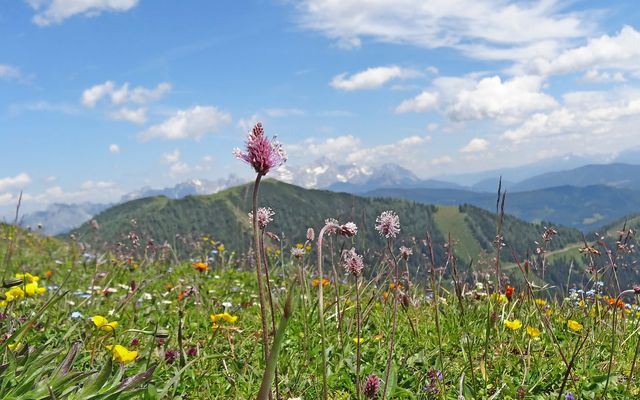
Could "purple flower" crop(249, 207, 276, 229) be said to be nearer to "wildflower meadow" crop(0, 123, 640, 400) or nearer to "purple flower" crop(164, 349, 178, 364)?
"wildflower meadow" crop(0, 123, 640, 400)

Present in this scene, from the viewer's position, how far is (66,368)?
9.95 feet

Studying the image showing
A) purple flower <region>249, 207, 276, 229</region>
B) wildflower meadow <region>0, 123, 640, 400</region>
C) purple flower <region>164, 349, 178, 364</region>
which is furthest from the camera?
purple flower <region>164, 349, 178, 364</region>

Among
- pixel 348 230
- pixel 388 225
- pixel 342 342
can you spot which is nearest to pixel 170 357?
pixel 342 342

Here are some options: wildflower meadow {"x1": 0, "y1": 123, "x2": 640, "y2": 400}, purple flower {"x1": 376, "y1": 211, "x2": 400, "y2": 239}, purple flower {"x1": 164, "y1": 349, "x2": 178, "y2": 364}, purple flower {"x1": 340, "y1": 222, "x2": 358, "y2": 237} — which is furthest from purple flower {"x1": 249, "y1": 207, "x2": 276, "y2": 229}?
purple flower {"x1": 164, "y1": 349, "x2": 178, "y2": 364}

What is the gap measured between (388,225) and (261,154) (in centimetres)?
99

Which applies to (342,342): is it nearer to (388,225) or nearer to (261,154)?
(388,225)

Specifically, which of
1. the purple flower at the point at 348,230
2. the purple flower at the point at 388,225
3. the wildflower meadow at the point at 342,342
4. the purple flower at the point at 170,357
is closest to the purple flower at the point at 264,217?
the wildflower meadow at the point at 342,342

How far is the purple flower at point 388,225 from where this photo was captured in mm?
2680

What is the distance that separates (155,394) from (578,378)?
10.2 ft

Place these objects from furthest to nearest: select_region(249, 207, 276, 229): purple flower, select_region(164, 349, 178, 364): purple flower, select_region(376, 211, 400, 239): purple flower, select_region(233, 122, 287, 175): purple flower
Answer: select_region(164, 349, 178, 364): purple flower < select_region(376, 211, 400, 239): purple flower < select_region(249, 207, 276, 229): purple flower < select_region(233, 122, 287, 175): purple flower

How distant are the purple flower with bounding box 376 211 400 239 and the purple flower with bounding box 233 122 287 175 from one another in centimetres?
88

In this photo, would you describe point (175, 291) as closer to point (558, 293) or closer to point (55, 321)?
point (55, 321)

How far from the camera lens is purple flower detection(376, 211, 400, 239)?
268cm

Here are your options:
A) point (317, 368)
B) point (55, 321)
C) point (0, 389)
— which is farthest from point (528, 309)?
point (55, 321)
